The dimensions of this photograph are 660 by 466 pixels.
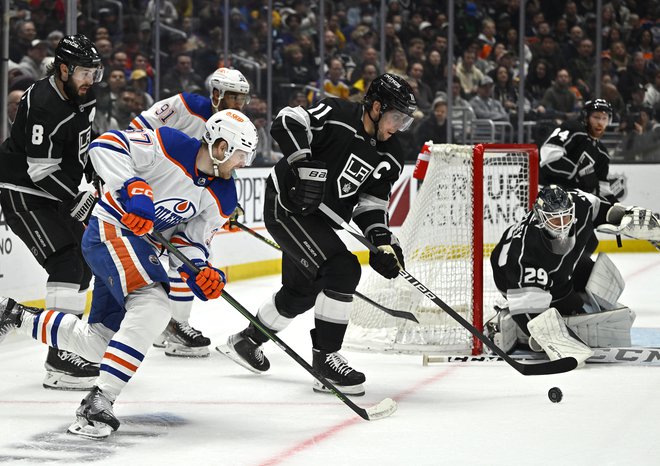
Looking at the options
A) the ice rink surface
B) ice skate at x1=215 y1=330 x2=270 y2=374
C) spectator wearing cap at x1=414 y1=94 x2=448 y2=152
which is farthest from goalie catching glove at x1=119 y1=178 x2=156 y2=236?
spectator wearing cap at x1=414 y1=94 x2=448 y2=152

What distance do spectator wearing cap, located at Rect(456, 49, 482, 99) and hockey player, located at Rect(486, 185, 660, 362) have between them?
4.70 meters

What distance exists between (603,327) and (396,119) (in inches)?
50.3

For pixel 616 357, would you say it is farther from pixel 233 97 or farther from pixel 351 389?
pixel 233 97

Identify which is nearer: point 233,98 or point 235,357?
point 235,357

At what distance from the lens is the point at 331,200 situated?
12.2ft

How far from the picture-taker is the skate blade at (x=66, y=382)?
3.59m

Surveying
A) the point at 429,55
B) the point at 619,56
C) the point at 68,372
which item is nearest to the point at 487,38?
the point at 429,55

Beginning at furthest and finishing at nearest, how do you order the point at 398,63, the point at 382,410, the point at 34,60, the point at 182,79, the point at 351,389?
1. the point at 398,63
2. the point at 182,79
3. the point at 34,60
4. the point at 351,389
5. the point at 382,410

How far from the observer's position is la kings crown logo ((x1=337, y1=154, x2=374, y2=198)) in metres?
3.62

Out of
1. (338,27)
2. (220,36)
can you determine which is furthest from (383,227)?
(338,27)

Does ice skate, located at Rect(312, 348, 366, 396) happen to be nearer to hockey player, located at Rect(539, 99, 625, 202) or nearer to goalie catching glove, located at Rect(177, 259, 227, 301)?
goalie catching glove, located at Rect(177, 259, 227, 301)

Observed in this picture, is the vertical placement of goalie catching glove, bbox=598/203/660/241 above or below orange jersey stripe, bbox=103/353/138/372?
below

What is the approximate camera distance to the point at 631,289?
644 centimetres

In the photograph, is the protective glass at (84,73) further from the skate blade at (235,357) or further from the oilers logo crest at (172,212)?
the skate blade at (235,357)
